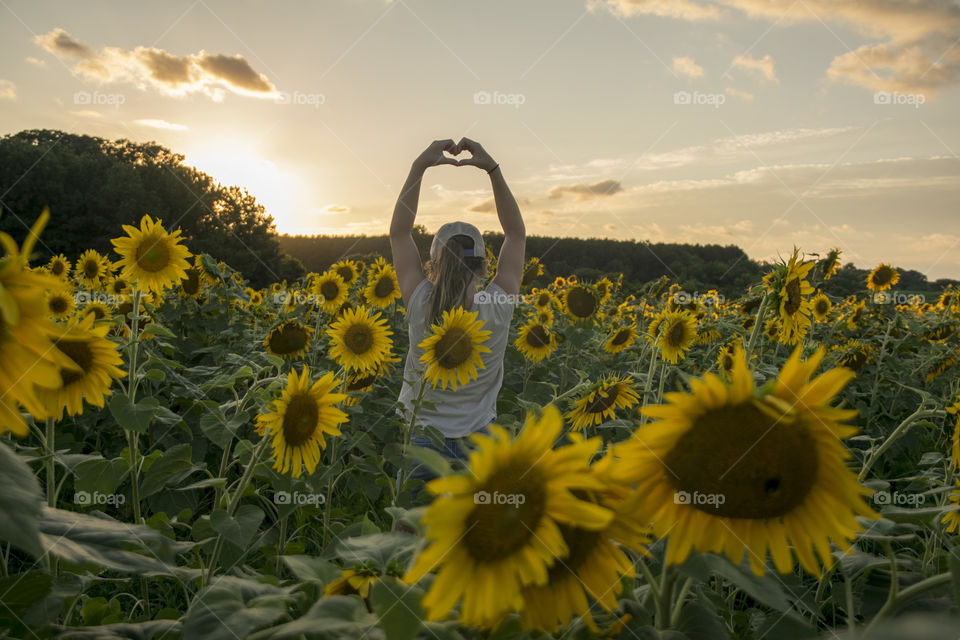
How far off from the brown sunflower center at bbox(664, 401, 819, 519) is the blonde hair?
310 centimetres

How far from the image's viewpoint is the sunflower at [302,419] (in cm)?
226

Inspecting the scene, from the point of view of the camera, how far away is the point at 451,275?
4312 millimetres

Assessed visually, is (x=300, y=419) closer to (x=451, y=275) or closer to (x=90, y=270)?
(x=451, y=275)

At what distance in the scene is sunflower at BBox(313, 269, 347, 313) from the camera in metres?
6.96

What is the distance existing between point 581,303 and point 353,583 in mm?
6246

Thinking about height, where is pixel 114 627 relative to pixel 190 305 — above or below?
below

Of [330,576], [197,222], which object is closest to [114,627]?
[330,576]

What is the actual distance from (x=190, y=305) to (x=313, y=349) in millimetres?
3126

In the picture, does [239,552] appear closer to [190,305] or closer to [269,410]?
[269,410]

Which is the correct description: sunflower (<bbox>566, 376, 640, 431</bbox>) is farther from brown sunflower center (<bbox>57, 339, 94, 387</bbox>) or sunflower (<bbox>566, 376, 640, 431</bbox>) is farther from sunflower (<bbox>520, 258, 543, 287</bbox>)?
sunflower (<bbox>520, 258, 543, 287</bbox>)

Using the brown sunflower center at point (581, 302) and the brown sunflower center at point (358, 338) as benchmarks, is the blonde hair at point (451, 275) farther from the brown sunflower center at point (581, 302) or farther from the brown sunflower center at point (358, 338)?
the brown sunflower center at point (581, 302)

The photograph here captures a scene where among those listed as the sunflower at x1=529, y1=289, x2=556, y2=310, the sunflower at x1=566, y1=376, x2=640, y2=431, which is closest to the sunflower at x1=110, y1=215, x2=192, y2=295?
the sunflower at x1=566, y1=376, x2=640, y2=431

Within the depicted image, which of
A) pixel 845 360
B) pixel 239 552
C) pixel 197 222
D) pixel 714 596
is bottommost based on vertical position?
pixel 239 552

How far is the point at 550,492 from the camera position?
957 millimetres
